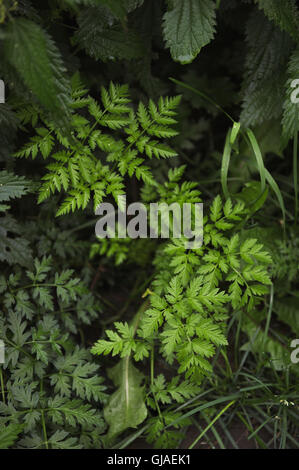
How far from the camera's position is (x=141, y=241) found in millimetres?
1965

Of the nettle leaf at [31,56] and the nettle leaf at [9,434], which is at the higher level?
the nettle leaf at [31,56]

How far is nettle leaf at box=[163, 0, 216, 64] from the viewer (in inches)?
53.2

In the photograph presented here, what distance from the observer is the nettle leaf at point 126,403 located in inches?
63.5

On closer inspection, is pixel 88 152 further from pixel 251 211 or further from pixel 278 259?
pixel 278 259

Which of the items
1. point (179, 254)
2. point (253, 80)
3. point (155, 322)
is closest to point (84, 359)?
point (155, 322)

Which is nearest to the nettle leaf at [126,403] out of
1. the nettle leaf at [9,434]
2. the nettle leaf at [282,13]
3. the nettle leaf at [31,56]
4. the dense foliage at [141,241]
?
the dense foliage at [141,241]

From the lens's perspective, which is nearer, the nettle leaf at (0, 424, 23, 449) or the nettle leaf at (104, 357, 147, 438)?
the nettle leaf at (0, 424, 23, 449)

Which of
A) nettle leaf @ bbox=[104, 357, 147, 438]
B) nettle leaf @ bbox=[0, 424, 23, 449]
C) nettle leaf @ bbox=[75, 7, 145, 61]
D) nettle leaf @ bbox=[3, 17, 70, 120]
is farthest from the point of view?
nettle leaf @ bbox=[104, 357, 147, 438]

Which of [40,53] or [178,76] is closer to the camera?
[40,53]

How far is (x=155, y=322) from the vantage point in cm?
143

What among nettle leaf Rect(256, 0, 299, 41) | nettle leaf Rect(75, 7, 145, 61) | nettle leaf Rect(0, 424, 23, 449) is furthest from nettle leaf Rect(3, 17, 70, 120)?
nettle leaf Rect(0, 424, 23, 449)

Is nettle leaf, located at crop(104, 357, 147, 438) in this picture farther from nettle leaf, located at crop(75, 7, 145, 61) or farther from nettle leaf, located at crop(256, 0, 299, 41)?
nettle leaf, located at crop(256, 0, 299, 41)

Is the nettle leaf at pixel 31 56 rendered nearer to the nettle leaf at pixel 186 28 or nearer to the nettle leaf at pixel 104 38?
the nettle leaf at pixel 104 38
